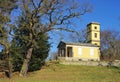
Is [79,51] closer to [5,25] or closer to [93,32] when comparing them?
[93,32]

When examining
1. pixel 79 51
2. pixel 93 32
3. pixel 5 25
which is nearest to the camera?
pixel 5 25

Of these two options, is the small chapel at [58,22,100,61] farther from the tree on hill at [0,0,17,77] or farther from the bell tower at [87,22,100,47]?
the tree on hill at [0,0,17,77]

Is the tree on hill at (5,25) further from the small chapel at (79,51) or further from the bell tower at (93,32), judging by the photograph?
the bell tower at (93,32)

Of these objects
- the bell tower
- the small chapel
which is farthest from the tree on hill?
the bell tower

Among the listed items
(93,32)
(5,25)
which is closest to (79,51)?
(93,32)

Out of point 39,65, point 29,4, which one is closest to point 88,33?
point 39,65

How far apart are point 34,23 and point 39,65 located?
704cm

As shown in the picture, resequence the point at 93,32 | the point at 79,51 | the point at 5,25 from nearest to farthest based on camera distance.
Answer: the point at 5,25 < the point at 79,51 < the point at 93,32

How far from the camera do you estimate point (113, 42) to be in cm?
8212

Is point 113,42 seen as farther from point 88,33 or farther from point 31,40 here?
point 31,40

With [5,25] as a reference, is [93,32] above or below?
above

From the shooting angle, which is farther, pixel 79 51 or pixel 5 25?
pixel 79 51

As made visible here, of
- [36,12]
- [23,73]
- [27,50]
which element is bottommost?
[23,73]

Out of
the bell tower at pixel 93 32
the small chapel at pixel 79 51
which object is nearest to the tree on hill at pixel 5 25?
the small chapel at pixel 79 51
